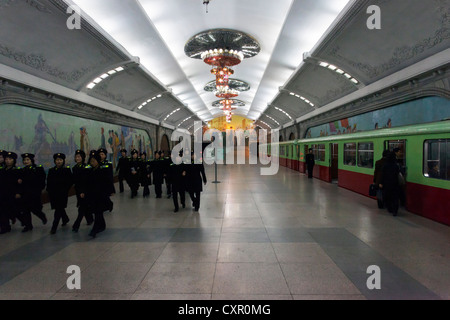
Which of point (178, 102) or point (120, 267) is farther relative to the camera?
point (178, 102)

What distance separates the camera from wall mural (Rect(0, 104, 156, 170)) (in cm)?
670

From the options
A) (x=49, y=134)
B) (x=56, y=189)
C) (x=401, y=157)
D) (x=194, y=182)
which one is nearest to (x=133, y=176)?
(x=49, y=134)

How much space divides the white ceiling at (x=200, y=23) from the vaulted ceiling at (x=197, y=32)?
0.04m

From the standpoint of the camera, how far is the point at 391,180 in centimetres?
577

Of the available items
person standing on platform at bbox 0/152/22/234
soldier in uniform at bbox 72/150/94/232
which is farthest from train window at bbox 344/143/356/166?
person standing on platform at bbox 0/152/22/234

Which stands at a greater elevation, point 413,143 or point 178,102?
point 178,102

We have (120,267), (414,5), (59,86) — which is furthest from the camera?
(59,86)

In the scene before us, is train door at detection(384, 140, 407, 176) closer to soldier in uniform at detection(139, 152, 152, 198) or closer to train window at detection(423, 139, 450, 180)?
train window at detection(423, 139, 450, 180)

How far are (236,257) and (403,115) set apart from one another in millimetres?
7846

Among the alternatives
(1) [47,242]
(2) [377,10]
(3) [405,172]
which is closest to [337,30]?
(2) [377,10]

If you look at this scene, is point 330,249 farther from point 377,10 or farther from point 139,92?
point 139,92

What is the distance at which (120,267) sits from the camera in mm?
3334

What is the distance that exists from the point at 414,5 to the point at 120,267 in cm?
792

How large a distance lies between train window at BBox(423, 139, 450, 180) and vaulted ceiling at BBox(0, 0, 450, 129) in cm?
221
